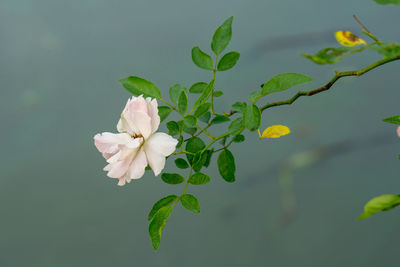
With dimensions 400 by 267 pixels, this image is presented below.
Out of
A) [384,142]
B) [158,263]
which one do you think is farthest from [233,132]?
[384,142]

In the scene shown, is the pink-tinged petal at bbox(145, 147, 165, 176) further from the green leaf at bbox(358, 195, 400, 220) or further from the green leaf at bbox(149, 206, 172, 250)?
the green leaf at bbox(358, 195, 400, 220)

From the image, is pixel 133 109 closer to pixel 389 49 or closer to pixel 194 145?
pixel 194 145

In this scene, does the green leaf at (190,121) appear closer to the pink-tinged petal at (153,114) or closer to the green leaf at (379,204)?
the pink-tinged petal at (153,114)

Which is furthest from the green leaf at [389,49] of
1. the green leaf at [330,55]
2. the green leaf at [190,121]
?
the green leaf at [190,121]

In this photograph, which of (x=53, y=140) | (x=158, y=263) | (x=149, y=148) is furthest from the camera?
(x=53, y=140)

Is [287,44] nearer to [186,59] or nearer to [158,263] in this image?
[186,59]

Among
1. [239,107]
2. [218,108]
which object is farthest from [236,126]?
[218,108]
